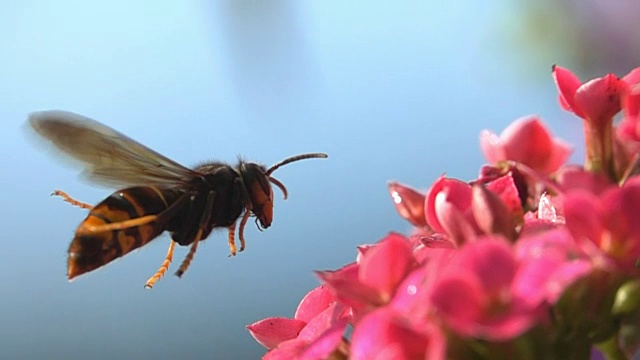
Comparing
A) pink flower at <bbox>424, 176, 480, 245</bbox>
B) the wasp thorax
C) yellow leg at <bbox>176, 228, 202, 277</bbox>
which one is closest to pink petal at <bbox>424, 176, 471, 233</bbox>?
pink flower at <bbox>424, 176, 480, 245</bbox>

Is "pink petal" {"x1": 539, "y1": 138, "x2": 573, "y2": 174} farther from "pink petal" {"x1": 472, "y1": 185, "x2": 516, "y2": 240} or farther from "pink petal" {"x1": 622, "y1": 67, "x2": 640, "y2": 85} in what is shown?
"pink petal" {"x1": 472, "y1": 185, "x2": 516, "y2": 240}

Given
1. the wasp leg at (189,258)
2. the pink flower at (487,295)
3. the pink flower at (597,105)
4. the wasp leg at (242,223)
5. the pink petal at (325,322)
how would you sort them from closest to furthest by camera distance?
1. the pink flower at (487,295)
2. the pink petal at (325,322)
3. the pink flower at (597,105)
4. the wasp leg at (189,258)
5. the wasp leg at (242,223)

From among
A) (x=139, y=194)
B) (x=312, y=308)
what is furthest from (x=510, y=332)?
(x=139, y=194)

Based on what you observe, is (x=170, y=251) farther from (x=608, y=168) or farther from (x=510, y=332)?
(x=510, y=332)

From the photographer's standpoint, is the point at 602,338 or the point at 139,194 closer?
the point at 602,338

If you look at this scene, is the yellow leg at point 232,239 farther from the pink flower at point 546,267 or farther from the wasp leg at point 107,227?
the pink flower at point 546,267

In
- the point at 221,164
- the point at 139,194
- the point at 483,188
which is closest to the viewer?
the point at 483,188

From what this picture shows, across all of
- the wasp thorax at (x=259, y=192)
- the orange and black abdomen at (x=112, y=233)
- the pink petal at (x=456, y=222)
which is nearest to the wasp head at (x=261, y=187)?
the wasp thorax at (x=259, y=192)

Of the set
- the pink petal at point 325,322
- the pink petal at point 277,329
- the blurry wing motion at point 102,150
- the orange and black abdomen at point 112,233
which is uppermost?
the blurry wing motion at point 102,150

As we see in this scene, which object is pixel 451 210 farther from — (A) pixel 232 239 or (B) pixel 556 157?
(A) pixel 232 239
